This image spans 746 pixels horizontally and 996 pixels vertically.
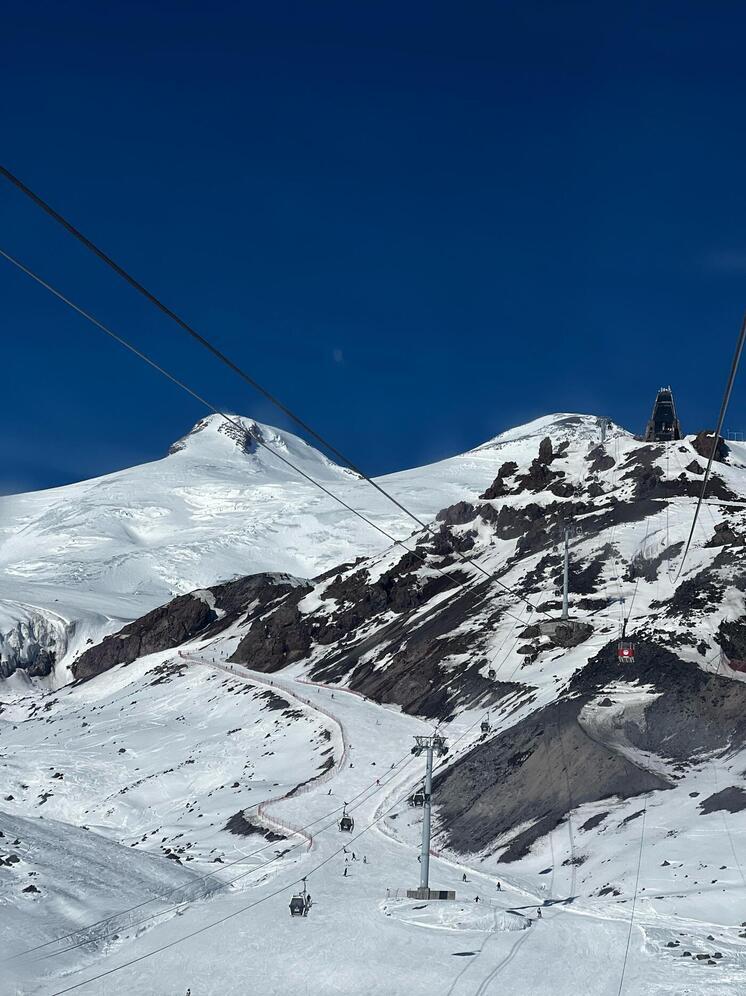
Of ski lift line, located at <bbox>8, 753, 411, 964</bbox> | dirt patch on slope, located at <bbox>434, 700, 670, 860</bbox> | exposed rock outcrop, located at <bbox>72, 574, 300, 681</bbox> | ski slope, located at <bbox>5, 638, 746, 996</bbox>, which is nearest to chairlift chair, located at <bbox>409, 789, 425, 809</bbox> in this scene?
dirt patch on slope, located at <bbox>434, 700, 670, 860</bbox>

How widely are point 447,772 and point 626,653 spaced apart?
1279cm

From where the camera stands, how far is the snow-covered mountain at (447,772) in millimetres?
27859

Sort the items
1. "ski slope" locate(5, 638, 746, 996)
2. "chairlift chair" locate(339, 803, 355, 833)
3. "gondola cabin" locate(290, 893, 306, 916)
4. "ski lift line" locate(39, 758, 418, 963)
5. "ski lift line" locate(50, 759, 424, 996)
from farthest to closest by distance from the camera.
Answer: "chairlift chair" locate(339, 803, 355, 833) < "gondola cabin" locate(290, 893, 306, 916) < "ski lift line" locate(39, 758, 418, 963) < "ski lift line" locate(50, 759, 424, 996) < "ski slope" locate(5, 638, 746, 996)

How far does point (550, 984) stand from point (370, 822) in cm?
2621

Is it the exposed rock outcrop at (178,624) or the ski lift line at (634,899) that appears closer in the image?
the ski lift line at (634,899)

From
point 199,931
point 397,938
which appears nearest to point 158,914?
point 199,931

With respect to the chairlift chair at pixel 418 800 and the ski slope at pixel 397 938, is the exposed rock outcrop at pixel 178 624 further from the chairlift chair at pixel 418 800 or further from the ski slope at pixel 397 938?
the ski slope at pixel 397 938

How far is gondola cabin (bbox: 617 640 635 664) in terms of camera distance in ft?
193

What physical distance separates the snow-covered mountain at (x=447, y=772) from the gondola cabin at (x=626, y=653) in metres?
0.45

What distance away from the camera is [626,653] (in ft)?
193

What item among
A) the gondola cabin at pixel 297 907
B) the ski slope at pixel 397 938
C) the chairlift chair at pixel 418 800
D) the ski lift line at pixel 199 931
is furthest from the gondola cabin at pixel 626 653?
the gondola cabin at pixel 297 907

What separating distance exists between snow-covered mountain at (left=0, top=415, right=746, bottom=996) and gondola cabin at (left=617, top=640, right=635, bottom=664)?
1.47 feet

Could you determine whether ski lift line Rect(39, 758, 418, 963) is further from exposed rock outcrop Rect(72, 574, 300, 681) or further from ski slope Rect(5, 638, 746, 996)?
exposed rock outcrop Rect(72, 574, 300, 681)

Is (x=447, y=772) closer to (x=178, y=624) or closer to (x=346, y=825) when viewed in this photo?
(x=346, y=825)
